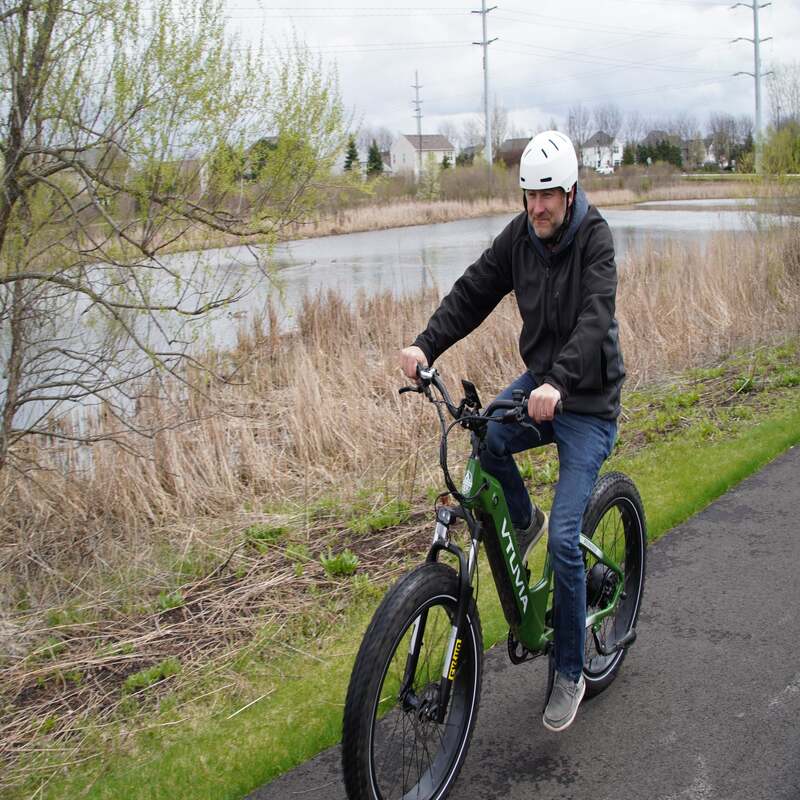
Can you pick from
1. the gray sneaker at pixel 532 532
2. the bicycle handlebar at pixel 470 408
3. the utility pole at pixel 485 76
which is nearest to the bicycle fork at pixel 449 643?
the bicycle handlebar at pixel 470 408

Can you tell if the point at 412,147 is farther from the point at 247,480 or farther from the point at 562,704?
the point at 562,704

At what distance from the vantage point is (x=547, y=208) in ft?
11.3

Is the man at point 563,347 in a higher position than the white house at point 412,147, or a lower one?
lower

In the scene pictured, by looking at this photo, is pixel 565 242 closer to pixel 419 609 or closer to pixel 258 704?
pixel 419 609

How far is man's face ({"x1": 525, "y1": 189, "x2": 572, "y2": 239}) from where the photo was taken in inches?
135

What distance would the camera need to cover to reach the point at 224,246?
319 inches

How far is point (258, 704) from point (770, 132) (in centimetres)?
1532

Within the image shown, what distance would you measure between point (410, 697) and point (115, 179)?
5321 mm

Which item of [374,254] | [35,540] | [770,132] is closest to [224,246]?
[35,540]

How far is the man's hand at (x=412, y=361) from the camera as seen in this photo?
346 centimetres

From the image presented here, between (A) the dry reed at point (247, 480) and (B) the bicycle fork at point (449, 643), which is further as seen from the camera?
(A) the dry reed at point (247, 480)

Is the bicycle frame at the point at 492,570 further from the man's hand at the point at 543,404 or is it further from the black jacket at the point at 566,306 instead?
the black jacket at the point at 566,306

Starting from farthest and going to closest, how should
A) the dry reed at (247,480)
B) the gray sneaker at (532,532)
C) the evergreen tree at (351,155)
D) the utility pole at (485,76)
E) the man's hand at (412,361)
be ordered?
the utility pole at (485,76) < the evergreen tree at (351,155) < the dry reed at (247,480) < the gray sneaker at (532,532) < the man's hand at (412,361)

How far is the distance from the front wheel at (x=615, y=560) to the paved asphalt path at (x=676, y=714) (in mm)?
135
